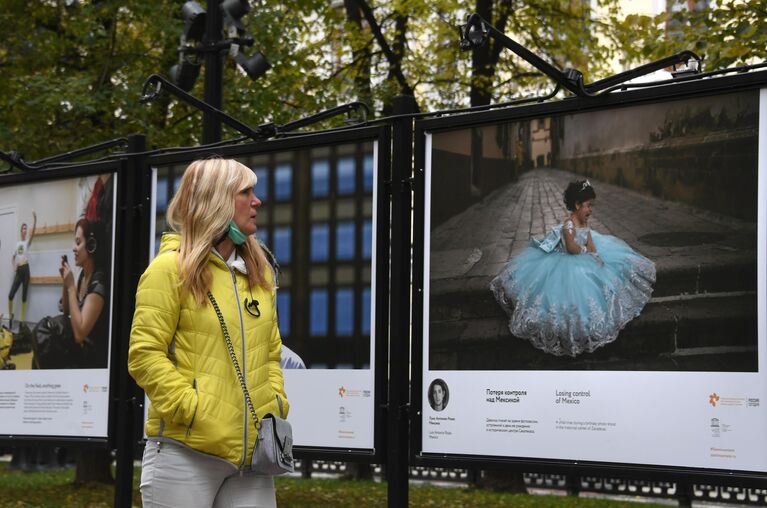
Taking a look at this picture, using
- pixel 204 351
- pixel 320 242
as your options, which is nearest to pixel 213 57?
pixel 320 242

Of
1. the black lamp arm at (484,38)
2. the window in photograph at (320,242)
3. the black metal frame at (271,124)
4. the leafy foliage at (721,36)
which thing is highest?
the leafy foliage at (721,36)

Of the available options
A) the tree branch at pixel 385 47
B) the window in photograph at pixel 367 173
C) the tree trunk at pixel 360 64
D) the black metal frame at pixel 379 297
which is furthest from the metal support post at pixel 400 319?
the tree branch at pixel 385 47

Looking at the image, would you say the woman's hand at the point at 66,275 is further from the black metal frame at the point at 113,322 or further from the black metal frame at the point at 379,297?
the black metal frame at the point at 379,297

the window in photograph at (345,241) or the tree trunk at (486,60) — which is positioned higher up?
the tree trunk at (486,60)

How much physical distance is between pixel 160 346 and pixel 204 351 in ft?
0.57

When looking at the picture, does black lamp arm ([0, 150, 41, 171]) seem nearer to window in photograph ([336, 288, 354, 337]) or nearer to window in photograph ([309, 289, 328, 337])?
window in photograph ([309, 289, 328, 337])

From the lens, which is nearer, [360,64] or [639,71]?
[639,71]

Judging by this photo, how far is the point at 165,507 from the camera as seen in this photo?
176 inches

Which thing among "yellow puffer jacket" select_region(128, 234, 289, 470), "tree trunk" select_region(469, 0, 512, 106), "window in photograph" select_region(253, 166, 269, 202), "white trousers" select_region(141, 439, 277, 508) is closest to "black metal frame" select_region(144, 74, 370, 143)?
"window in photograph" select_region(253, 166, 269, 202)

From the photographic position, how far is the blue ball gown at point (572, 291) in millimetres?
6133

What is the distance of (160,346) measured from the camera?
4.48 metres

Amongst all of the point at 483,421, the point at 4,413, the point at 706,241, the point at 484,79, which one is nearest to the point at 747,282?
the point at 706,241

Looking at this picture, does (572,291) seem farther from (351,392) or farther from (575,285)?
(351,392)

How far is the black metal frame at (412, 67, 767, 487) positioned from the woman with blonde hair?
208cm
